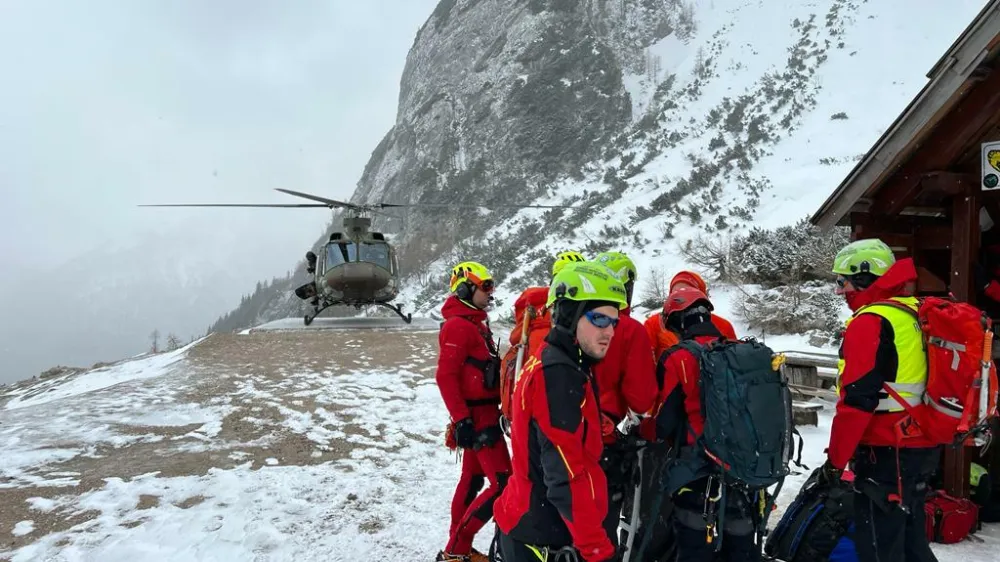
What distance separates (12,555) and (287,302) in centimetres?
6297

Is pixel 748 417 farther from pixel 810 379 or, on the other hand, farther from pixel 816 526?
pixel 810 379

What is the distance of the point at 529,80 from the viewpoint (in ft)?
156

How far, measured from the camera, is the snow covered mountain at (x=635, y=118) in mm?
28391

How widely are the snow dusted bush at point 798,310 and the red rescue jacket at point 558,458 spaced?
37.4ft

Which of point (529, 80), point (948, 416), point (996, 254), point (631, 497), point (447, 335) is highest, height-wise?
point (529, 80)

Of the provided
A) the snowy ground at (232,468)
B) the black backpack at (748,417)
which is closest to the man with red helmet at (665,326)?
the black backpack at (748,417)

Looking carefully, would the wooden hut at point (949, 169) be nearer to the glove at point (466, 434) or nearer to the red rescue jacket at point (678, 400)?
the red rescue jacket at point (678, 400)

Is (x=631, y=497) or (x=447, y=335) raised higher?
(x=447, y=335)

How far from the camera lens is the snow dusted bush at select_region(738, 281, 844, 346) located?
1239 cm

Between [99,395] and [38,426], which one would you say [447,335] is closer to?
[38,426]

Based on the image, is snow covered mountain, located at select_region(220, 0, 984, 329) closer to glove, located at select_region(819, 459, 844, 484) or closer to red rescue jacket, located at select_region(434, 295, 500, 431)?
glove, located at select_region(819, 459, 844, 484)

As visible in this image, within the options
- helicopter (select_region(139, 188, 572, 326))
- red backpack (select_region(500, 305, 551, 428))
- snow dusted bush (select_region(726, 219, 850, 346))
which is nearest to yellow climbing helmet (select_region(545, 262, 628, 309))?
red backpack (select_region(500, 305, 551, 428))

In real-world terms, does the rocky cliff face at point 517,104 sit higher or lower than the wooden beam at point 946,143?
higher

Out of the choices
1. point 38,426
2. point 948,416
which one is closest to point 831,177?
point 948,416
